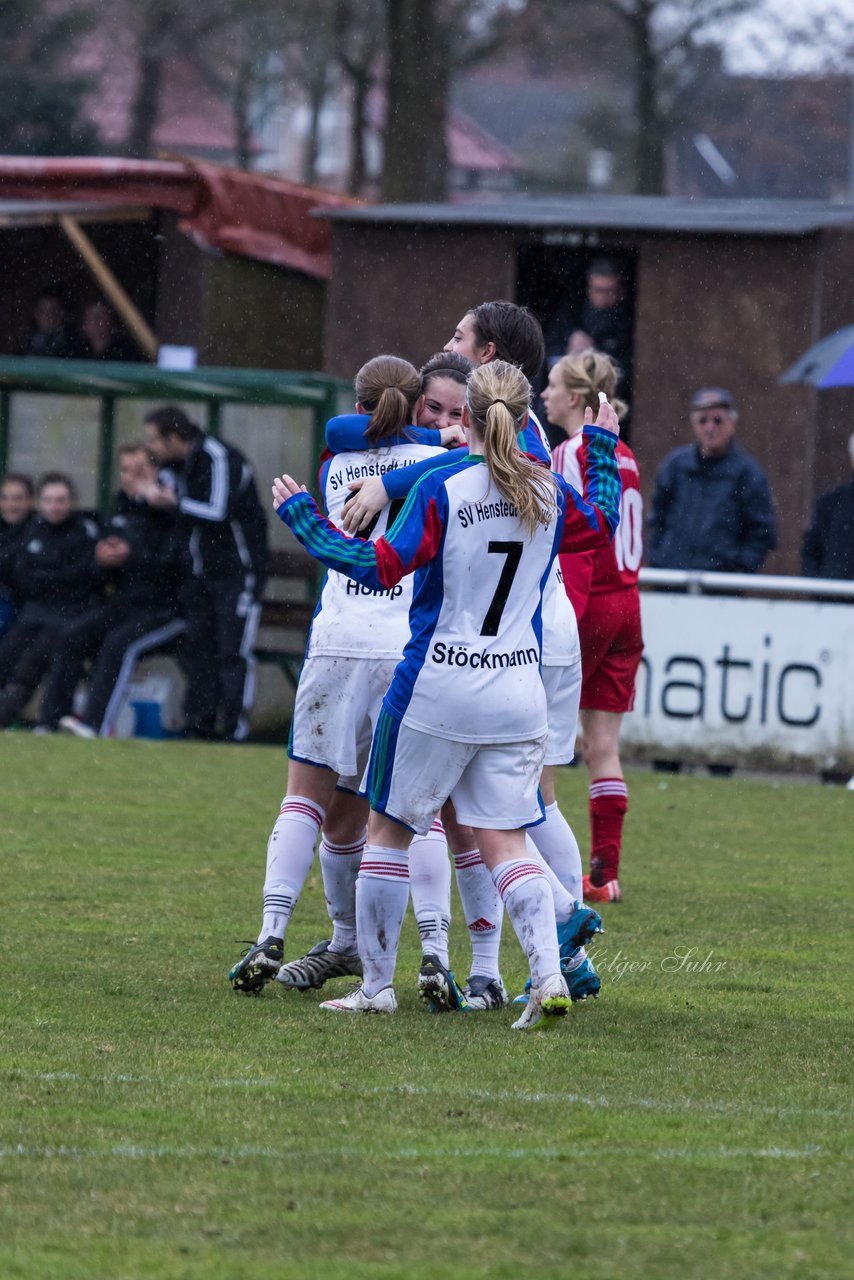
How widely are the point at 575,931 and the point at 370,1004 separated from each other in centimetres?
68

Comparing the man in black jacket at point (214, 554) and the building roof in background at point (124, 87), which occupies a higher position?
the building roof in background at point (124, 87)

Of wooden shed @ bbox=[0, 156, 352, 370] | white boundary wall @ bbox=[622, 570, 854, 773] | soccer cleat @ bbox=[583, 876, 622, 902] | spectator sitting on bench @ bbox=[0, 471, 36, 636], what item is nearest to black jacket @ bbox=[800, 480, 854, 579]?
white boundary wall @ bbox=[622, 570, 854, 773]

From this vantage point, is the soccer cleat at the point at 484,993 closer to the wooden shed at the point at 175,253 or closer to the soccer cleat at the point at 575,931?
the soccer cleat at the point at 575,931

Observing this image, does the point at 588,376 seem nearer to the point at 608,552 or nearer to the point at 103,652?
the point at 608,552

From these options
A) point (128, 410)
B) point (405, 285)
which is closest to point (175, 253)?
point (405, 285)

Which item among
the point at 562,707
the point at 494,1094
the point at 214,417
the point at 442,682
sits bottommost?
the point at 494,1094

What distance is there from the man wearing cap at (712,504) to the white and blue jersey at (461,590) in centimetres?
874

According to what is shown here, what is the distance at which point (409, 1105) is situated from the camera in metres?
5.21

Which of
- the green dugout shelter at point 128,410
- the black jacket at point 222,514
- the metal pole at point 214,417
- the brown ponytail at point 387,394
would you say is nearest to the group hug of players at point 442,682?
the brown ponytail at point 387,394

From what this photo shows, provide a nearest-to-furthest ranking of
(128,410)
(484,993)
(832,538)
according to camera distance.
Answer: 1. (484,993)
2. (832,538)
3. (128,410)

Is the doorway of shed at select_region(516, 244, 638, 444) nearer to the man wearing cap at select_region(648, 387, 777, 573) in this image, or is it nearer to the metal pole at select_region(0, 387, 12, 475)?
the man wearing cap at select_region(648, 387, 777, 573)

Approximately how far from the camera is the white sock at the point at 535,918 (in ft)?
20.4

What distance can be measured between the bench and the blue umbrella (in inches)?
152

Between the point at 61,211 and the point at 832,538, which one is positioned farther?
the point at 61,211
